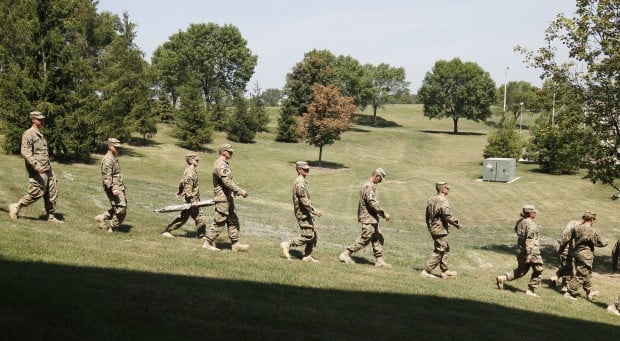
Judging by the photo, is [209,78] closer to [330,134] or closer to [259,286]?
[330,134]

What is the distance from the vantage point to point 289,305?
8.53 metres

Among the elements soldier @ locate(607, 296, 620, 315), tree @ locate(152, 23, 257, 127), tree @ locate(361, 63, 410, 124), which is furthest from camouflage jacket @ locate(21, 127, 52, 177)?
tree @ locate(361, 63, 410, 124)

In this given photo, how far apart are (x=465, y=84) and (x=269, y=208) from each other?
8574 centimetres

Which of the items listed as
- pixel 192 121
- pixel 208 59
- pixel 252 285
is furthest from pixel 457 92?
pixel 252 285

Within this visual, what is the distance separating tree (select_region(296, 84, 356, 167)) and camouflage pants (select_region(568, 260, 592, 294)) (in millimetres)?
42518

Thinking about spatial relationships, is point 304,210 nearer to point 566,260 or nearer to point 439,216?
point 439,216

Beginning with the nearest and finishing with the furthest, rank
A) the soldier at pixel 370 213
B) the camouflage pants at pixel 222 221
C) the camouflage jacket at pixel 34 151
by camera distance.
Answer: the camouflage jacket at pixel 34 151
the camouflage pants at pixel 222 221
the soldier at pixel 370 213

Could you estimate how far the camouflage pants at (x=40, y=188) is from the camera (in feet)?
42.0

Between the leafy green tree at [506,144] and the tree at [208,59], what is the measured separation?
5161 centimetres

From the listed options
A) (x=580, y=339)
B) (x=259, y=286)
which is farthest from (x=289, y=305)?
(x=580, y=339)

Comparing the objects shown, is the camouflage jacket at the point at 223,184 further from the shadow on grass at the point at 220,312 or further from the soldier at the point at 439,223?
the soldier at the point at 439,223

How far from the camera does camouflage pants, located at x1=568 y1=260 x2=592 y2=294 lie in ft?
46.0

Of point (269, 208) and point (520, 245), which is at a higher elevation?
point (520, 245)

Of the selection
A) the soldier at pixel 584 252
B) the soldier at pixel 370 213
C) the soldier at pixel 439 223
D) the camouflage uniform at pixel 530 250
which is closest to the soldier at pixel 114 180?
the soldier at pixel 370 213
